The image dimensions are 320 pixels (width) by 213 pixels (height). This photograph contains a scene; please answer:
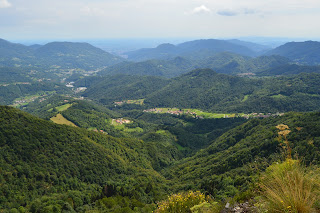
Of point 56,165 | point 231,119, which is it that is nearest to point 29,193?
point 56,165

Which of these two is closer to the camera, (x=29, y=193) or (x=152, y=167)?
(x=29, y=193)

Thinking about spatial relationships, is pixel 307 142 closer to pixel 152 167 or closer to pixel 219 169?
pixel 219 169

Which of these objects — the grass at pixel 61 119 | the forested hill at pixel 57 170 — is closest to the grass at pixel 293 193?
the forested hill at pixel 57 170

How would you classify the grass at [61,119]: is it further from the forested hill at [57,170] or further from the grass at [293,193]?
the grass at [293,193]

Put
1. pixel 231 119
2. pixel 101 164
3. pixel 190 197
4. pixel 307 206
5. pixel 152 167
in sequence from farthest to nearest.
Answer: pixel 231 119
pixel 152 167
pixel 101 164
pixel 190 197
pixel 307 206

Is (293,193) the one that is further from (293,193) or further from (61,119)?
(61,119)

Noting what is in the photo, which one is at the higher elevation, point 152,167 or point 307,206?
point 307,206

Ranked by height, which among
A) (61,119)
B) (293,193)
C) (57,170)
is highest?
(293,193)

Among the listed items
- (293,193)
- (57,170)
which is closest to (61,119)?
(57,170)

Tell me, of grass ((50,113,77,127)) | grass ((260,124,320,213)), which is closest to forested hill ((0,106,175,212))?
grass ((260,124,320,213))

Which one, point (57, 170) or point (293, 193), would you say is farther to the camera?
point (57, 170)
